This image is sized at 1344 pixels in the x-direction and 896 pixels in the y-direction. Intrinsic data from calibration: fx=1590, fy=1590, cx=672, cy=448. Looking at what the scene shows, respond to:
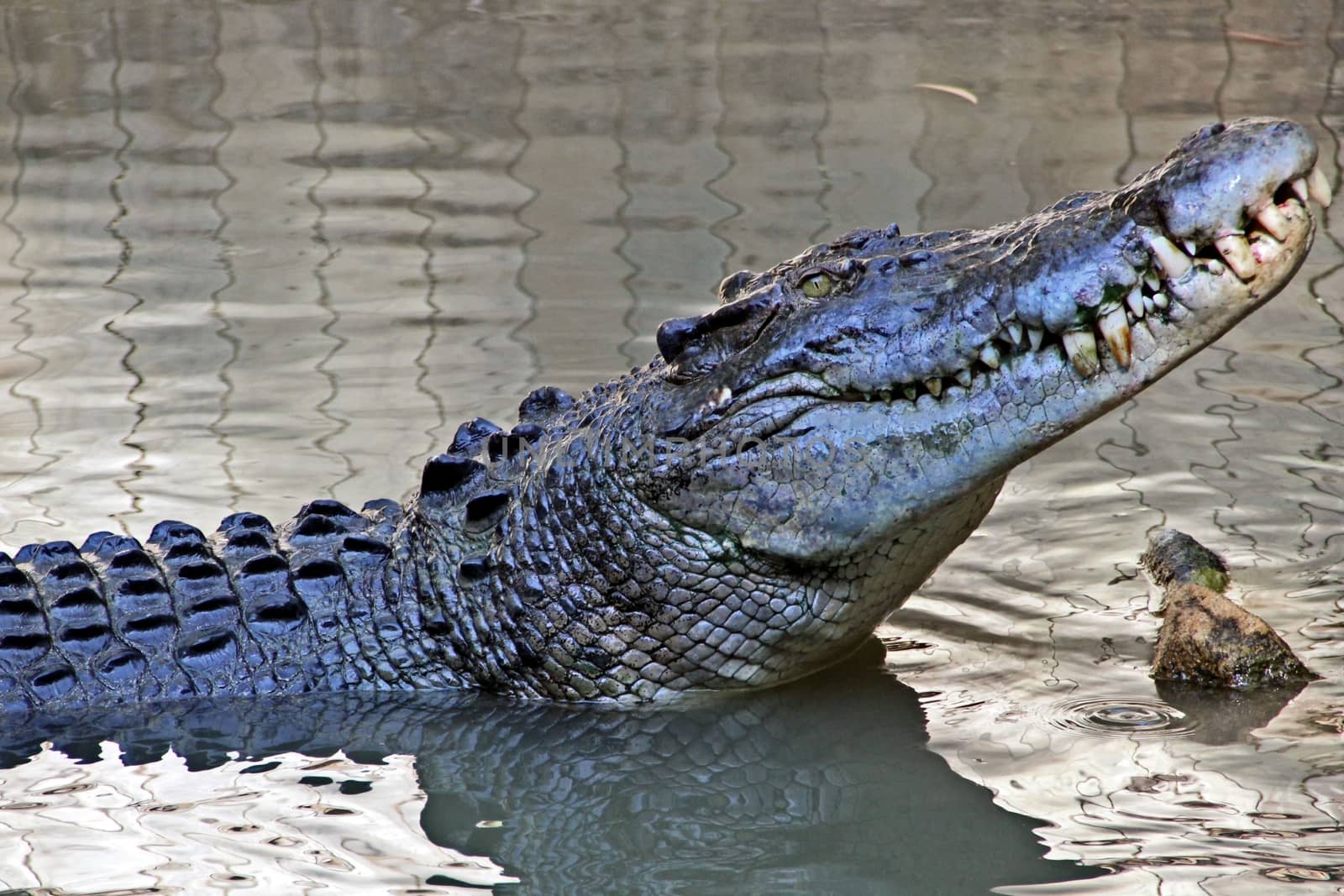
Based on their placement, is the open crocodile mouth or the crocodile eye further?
A: the crocodile eye

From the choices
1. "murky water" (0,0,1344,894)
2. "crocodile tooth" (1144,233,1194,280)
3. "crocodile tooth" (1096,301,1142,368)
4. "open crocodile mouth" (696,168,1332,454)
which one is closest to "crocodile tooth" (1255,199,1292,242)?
"open crocodile mouth" (696,168,1332,454)

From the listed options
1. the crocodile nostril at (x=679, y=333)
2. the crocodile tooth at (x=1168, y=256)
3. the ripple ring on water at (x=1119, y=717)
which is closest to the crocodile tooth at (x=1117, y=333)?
the crocodile tooth at (x=1168, y=256)

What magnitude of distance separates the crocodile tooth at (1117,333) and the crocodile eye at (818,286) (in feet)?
1.95

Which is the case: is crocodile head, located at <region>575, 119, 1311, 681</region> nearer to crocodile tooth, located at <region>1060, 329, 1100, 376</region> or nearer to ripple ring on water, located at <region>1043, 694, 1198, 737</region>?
crocodile tooth, located at <region>1060, 329, 1100, 376</region>

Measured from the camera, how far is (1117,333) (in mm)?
2906

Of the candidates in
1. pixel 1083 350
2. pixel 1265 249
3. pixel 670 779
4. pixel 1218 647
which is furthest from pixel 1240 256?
pixel 670 779

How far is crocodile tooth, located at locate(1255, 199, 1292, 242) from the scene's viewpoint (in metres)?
2.82

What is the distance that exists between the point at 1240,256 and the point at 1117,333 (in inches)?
9.8

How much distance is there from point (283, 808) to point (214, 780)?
23cm

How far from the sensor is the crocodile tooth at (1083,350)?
2953 millimetres

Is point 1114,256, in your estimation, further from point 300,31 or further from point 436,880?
point 300,31

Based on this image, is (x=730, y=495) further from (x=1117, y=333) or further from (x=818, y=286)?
(x=1117, y=333)

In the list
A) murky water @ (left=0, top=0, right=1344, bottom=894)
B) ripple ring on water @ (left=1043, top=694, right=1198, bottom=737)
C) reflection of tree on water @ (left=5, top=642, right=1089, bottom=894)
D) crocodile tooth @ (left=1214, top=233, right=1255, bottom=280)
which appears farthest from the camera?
ripple ring on water @ (left=1043, top=694, right=1198, bottom=737)

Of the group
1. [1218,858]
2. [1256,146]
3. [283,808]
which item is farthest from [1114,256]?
[283,808]
